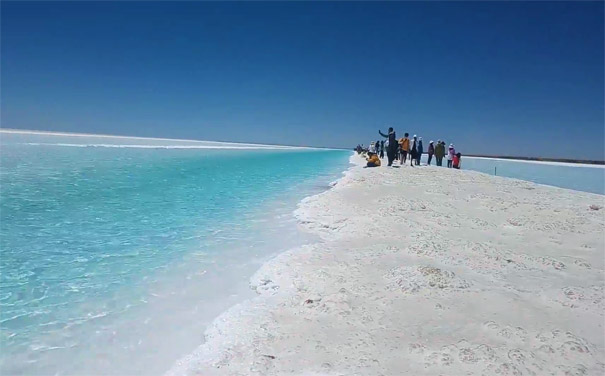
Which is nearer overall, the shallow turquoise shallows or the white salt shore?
the white salt shore

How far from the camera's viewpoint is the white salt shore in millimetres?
2768

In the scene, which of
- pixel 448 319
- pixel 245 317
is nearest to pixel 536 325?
pixel 448 319

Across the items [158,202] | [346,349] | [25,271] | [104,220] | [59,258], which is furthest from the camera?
[158,202]

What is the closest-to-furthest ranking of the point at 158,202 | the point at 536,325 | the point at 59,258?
the point at 536,325, the point at 59,258, the point at 158,202

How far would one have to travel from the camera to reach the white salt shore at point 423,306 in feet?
9.08

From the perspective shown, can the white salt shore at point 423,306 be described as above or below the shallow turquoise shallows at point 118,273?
above

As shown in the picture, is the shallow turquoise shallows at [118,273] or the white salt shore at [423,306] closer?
the white salt shore at [423,306]

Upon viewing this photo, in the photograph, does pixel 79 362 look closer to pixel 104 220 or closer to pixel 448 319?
pixel 448 319

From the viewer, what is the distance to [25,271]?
4.63 meters

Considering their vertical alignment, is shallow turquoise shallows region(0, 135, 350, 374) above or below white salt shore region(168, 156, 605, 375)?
below

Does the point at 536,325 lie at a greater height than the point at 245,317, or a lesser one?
greater

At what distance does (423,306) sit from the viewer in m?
3.62

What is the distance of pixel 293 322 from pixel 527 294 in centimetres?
249

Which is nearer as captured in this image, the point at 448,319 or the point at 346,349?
the point at 346,349
